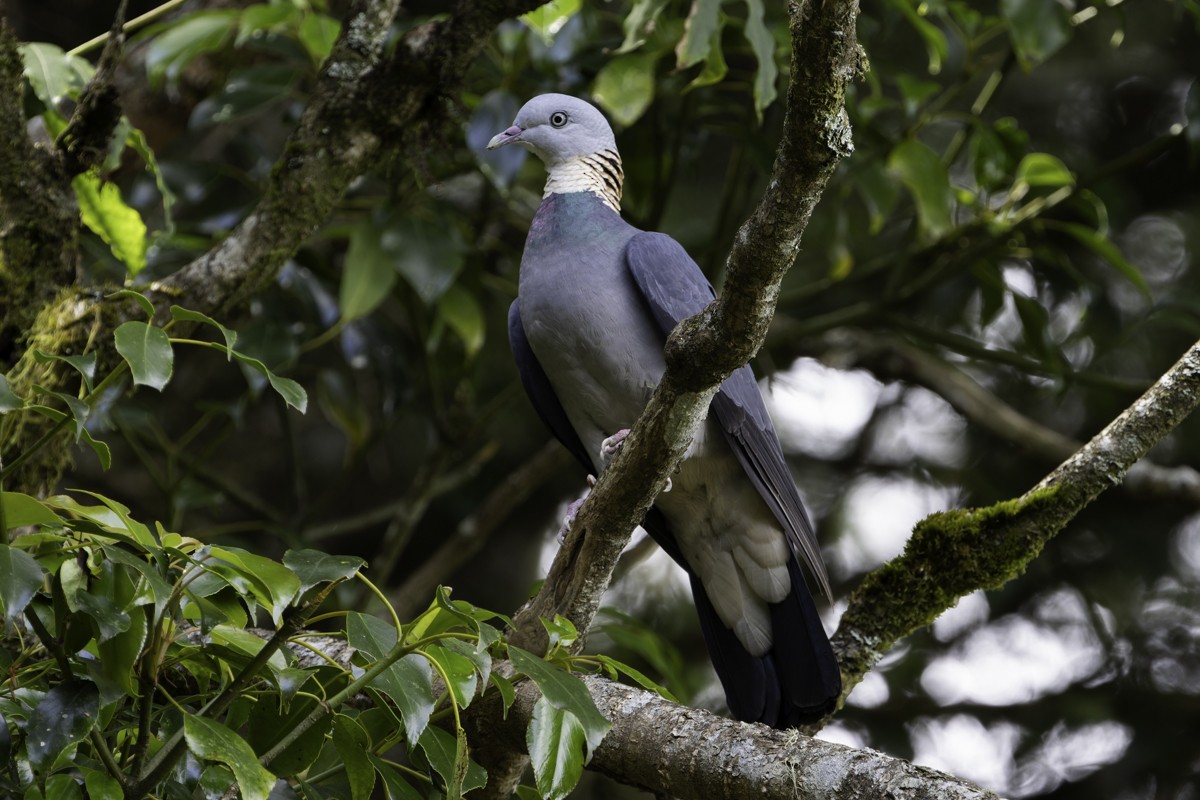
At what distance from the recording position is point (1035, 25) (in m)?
3.47

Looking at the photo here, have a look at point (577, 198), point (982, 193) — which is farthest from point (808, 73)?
point (982, 193)

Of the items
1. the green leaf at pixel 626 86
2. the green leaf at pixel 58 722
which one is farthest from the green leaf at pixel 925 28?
the green leaf at pixel 58 722

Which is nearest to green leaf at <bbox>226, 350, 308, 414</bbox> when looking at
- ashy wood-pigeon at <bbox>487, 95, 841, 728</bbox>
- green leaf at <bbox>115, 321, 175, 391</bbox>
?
green leaf at <bbox>115, 321, 175, 391</bbox>

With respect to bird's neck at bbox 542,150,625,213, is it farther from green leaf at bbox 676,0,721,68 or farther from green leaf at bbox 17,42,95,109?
green leaf at bbox 17,42,95,109

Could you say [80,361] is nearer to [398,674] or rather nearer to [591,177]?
[398,674]

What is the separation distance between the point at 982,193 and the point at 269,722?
3.27 m

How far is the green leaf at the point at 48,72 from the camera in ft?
9.72

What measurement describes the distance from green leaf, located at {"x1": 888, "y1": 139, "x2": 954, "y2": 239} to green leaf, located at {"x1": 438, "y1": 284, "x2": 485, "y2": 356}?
4.58 ft

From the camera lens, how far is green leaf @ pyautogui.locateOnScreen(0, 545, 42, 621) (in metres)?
1.64

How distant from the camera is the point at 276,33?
386cm

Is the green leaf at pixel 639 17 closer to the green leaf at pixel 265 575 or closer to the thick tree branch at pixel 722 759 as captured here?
the thick tree branch at pixel 722 759

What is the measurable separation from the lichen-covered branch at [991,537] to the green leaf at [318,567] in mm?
1583

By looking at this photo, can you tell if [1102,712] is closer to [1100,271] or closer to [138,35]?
[1100,271]

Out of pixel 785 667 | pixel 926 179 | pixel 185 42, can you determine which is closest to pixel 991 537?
pixel 785 667
